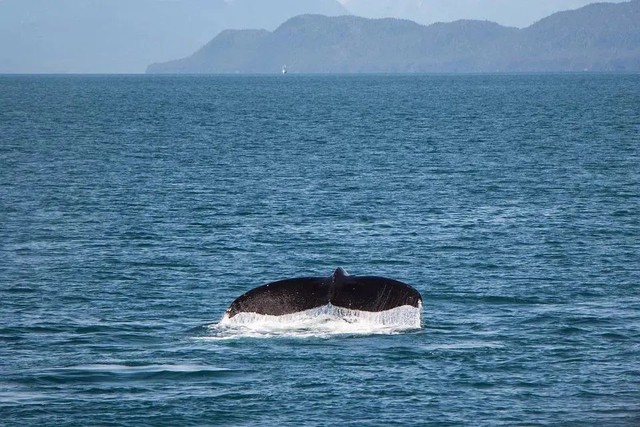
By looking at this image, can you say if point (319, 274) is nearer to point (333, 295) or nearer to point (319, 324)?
point (319, 324)

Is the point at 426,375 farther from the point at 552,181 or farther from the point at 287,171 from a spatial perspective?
the point at 287,171

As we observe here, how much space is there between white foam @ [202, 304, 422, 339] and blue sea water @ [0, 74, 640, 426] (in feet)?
0.33

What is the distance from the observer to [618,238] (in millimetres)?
36594

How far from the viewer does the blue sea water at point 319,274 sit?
779 inches

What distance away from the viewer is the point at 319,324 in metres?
23.0

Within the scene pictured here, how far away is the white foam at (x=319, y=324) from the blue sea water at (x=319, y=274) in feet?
0.33

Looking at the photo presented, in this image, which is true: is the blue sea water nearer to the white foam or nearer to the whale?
the white foam

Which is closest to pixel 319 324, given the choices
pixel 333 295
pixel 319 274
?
pixel 333 295

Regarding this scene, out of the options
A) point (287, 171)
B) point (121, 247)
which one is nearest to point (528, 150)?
point (287, 171)

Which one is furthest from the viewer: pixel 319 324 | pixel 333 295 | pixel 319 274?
pixel 319 274

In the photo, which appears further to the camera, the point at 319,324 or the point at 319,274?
the point at 319,274

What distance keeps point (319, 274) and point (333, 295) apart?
10.6m

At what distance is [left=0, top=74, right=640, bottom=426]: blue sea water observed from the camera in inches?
779

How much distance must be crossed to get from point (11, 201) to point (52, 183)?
21.7 feet
